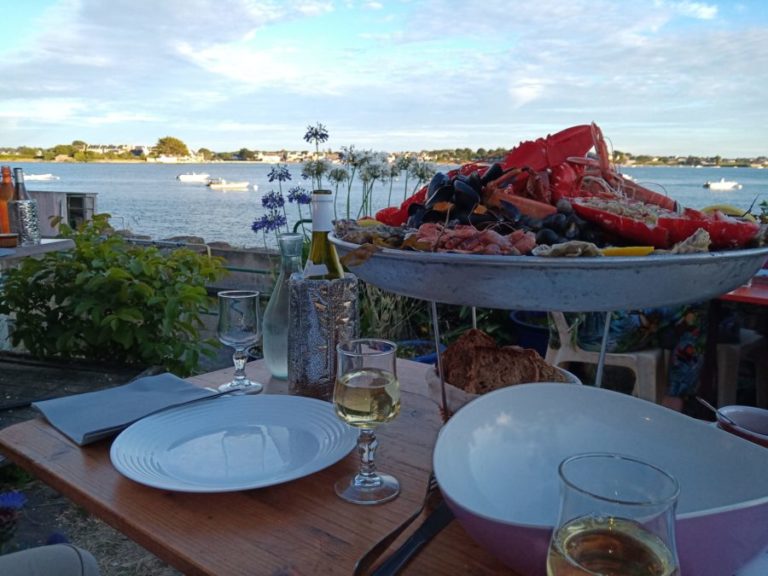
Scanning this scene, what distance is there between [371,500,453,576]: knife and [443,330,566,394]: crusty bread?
0.26 meters

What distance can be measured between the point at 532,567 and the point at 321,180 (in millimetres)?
3457

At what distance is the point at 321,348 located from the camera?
1428 mm

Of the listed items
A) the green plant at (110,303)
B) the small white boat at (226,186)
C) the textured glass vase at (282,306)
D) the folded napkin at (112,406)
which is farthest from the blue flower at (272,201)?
the small white boat at (226,186)

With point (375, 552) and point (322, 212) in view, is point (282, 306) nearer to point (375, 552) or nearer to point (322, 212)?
point (322, 212)

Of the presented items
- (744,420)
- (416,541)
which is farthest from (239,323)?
(744,420)

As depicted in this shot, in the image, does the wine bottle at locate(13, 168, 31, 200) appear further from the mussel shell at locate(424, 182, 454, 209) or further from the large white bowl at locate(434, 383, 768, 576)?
the large white bowl at locate(434, 383, 768, 576)

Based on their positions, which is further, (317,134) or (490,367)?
(317,134)

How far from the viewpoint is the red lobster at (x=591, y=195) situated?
925 millimetres

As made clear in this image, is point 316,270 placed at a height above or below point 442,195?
below

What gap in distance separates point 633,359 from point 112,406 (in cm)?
280

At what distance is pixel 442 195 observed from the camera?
1112 millimetres

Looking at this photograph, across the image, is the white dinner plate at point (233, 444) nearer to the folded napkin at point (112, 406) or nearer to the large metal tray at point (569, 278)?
the folded napkin at point (112, 406)

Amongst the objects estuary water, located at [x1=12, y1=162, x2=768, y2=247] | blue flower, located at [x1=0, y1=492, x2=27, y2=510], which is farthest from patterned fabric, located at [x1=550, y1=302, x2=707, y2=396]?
blue flower, located at [x1=0, y1=492, x2=27, y2=510]

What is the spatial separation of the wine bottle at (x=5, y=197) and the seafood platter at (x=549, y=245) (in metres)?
3.48
